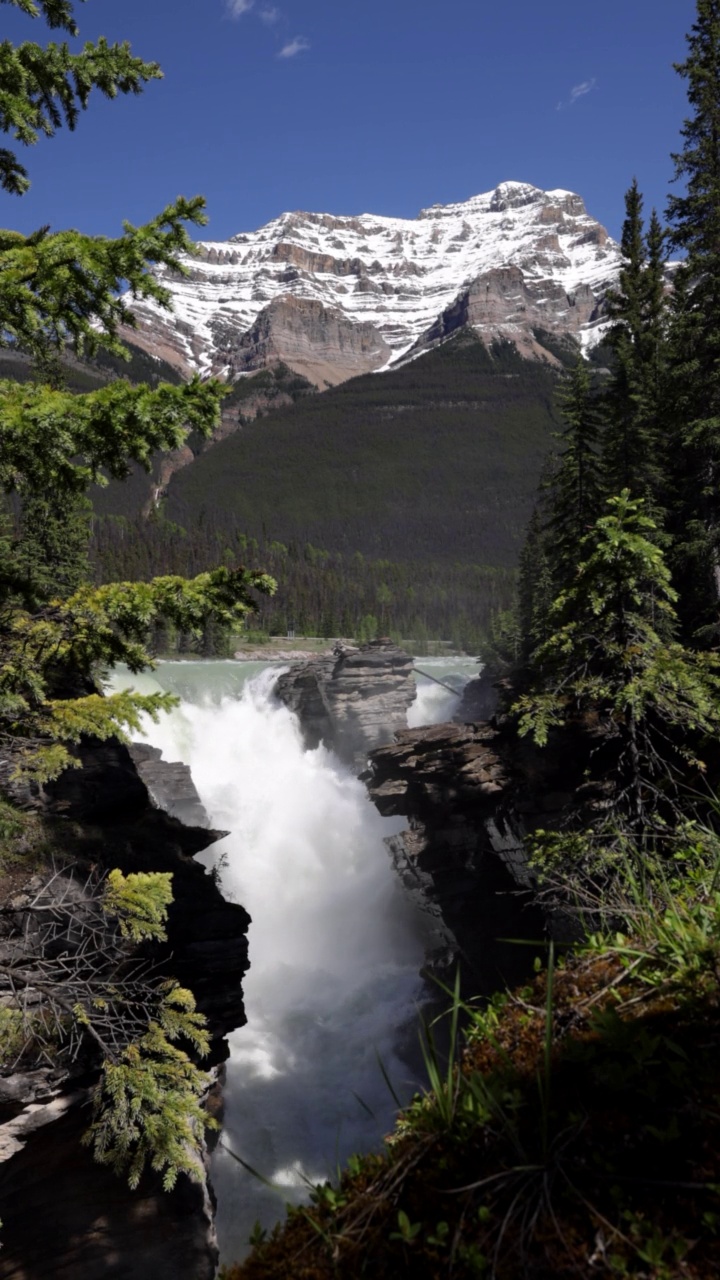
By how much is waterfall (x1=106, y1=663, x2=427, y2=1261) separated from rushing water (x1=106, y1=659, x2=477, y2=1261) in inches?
2.3

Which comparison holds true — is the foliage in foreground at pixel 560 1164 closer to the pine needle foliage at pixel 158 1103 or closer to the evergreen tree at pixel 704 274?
the pine needle foliage at pixel 158 1103

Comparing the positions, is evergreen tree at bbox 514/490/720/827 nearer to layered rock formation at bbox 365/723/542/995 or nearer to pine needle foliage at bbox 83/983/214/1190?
pine needle foliage at bbox 83/983/214/1190

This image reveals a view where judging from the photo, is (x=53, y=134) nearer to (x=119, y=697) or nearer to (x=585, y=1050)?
(x=119, y=697)

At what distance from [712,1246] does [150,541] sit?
131702 millimetres

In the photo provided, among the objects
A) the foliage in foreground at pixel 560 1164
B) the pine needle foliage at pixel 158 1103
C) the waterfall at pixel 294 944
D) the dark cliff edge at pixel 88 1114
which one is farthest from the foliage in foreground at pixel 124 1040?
the foliage in foreground at pixel 560 1164

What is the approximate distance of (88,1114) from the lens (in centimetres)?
938

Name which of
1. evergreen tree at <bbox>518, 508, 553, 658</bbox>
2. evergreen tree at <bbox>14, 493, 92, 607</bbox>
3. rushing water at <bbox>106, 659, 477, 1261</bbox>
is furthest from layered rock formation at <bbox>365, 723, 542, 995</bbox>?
evergreen tree at <bbox>518, 508, 553, 658</bbox>

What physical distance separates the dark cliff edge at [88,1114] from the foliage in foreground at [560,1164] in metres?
6.41

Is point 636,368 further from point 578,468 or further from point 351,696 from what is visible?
point 351,696

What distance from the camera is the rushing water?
17531mm

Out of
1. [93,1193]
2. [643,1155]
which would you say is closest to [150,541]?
[93,1193]

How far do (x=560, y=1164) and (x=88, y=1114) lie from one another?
33.4 ft

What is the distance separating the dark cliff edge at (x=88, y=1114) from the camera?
9117 millimetres

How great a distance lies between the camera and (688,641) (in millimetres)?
20844
